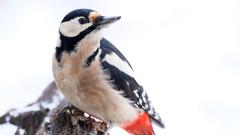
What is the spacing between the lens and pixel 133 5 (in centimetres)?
809

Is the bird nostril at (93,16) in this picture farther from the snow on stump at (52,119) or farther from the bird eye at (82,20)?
the snow on stump at (52,119)

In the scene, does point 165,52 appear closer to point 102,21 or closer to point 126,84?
point 126,84

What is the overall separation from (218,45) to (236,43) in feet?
0.50

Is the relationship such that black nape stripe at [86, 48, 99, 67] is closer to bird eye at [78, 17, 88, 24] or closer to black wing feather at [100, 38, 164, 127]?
black wing feather at [100, 38, 164, 127]

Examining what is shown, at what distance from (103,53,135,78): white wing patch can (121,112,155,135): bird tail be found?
0.23m

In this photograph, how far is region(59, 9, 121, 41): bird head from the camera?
3996 mm

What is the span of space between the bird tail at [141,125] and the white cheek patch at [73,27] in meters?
0.58

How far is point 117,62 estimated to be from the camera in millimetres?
4227

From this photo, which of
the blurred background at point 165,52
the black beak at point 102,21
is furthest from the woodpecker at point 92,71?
the blurred background at point 165,52

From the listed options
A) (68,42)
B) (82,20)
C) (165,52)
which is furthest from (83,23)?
(165,52)

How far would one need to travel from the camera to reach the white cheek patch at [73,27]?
4.01 meters

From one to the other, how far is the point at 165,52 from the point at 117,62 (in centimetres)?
321

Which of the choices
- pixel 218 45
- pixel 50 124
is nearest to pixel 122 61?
pixel 50 124

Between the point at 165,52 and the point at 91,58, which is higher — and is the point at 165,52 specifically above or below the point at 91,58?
below
